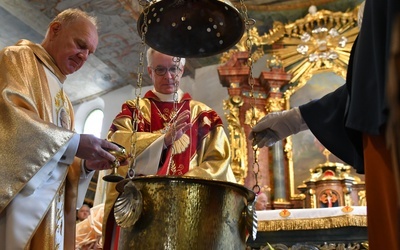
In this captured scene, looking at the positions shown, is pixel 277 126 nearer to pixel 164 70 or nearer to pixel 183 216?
pixel 183 216

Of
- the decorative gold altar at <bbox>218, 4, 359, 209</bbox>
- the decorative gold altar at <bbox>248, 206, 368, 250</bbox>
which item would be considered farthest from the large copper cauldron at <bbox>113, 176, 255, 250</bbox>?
the decorative gold altar at <bbox>218, 4, 359, 209</bbox>

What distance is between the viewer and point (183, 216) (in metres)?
1.85

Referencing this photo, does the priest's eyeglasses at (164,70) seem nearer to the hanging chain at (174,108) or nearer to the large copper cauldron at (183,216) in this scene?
the hanging chain at (174,108)

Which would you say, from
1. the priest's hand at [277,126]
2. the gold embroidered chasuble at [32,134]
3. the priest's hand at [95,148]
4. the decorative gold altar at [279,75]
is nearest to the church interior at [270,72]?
the decorative gold altar at [279,75]

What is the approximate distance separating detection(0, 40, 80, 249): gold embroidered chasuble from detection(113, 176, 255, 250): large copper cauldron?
553 millimetres

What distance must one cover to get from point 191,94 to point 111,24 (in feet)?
7.31

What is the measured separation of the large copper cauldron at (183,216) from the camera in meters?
1.83

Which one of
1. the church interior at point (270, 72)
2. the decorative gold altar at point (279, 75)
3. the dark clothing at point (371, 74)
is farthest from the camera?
the decorative gold altar at point (279, 75)

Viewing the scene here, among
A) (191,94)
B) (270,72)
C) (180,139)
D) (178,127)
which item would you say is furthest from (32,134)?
(191,94)

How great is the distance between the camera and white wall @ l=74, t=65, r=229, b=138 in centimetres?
963

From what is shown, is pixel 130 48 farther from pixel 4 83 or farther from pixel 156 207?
pixel 156 207

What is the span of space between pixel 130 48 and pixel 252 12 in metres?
2.59

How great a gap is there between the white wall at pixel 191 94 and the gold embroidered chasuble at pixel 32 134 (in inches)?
250

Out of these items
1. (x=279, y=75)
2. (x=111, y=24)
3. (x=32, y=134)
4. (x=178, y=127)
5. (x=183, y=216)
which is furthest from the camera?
(x=111, y=24)
